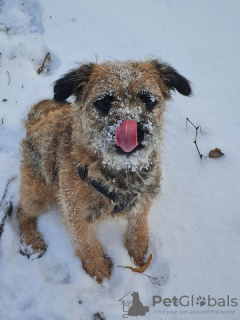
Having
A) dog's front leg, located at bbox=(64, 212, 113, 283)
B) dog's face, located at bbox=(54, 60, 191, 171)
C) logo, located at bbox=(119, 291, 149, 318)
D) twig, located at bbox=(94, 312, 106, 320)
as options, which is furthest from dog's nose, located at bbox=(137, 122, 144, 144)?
twig, located at bbox=(94, 312, 106, 320)

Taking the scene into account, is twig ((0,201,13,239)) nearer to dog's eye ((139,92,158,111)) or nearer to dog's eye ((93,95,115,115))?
dog's eye ((93,95,115,115))

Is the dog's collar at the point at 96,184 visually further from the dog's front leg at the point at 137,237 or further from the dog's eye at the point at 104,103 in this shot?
the dog's front leg at the point at 137,237

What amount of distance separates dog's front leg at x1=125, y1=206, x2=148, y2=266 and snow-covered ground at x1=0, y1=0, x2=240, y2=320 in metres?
0.11

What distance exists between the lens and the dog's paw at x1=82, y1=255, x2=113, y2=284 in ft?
10.3

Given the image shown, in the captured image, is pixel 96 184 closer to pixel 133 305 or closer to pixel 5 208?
pixel 133 305

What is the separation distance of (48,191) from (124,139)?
61.7 inches

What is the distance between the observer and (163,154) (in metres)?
4.04

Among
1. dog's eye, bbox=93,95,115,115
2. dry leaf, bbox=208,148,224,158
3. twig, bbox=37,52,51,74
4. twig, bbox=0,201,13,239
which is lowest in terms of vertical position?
twig, bbox=0,201,13,239

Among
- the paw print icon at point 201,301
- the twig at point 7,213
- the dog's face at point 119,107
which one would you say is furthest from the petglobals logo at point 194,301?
the twig at point 7,213

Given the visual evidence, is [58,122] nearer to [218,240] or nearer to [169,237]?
[169,237]

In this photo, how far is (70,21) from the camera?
5.50m

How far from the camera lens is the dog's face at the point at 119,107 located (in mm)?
2287

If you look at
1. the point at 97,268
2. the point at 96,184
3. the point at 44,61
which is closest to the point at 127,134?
the point at 96,184

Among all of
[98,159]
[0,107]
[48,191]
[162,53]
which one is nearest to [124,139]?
[98,159]
